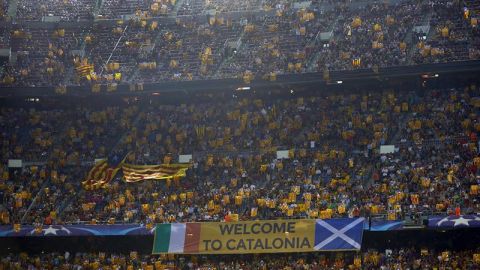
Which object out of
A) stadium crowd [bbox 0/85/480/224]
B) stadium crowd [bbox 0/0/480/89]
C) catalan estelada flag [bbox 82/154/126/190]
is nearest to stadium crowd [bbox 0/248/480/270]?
stadium crowd [bbox 0/85/480/224]

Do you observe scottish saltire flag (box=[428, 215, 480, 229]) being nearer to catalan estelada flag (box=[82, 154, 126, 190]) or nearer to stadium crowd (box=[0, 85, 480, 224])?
stadium crowd (box=[0, 85, 480, 224])

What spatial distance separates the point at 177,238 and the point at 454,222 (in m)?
12.1

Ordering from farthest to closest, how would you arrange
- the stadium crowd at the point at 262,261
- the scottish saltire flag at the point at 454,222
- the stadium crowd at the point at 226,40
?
the stadium crowd at the point at 226,40, the stadium crowd at the point at 262,261, the scottish saltire flag at the point at 454,222

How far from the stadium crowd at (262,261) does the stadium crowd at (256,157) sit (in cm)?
167

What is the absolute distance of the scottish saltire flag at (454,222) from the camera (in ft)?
133

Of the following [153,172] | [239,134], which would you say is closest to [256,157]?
[239,134]

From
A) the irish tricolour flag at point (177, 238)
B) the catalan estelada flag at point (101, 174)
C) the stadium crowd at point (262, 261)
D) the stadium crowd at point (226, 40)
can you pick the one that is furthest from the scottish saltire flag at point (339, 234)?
the catalan estelada flag at point (101, 174)

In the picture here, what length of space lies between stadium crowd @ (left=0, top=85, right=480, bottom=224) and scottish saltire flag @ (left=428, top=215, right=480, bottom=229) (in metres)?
0.61

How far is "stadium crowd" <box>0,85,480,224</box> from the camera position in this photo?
43.7m

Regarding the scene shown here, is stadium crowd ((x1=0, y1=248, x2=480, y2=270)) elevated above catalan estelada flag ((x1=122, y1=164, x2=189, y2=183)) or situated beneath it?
situated beneath

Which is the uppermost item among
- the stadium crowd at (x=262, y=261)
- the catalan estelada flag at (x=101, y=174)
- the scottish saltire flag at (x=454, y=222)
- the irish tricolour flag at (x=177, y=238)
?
the catalan estelada flag at (x=101, y=174)

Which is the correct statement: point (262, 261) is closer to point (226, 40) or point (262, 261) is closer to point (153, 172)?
point (153, 172)

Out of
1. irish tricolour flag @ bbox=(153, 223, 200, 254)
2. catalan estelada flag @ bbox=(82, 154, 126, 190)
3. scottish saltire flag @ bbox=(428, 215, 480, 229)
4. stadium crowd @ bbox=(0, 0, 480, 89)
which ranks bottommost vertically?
irish tricolour flag @ bbox=(153, 223, 200, 254)

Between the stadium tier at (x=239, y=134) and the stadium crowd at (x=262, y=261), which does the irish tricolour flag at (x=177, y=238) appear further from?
the stadium crowd at (x=262, y=261)
